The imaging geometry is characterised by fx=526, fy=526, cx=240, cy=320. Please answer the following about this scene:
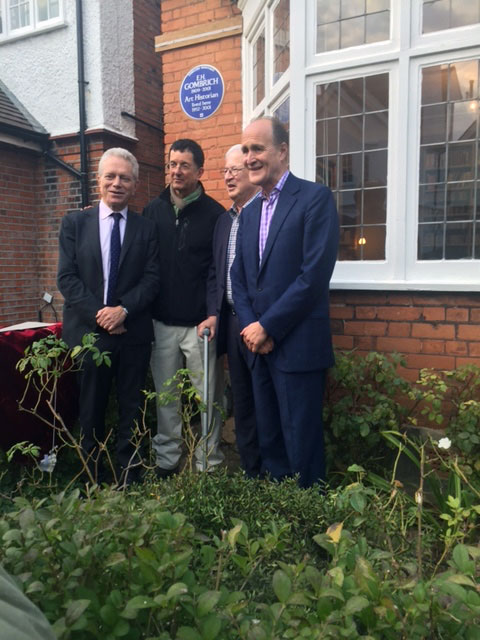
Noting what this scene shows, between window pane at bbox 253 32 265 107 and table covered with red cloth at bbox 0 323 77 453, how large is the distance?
2.91m

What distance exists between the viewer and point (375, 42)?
3.49m

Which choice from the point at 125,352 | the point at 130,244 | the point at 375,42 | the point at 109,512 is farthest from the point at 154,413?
the point at 375,42

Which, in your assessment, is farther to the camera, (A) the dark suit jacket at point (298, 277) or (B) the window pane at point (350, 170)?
(B) the window pane at point (350, 170)


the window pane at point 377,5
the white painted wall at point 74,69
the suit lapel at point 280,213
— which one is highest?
the white painted wall at point 74,69

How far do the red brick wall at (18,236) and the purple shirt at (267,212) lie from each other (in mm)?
5157

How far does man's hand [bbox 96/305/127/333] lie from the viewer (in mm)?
3025

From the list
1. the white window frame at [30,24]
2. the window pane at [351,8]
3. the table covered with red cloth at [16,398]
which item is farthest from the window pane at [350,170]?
the white window frame at [30,24]

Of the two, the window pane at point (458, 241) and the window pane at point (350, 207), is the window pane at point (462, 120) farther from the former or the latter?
the window pane at point (350, 207)

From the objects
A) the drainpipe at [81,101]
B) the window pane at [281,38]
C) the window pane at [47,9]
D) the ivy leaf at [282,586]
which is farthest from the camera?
the window pane at [47,9]

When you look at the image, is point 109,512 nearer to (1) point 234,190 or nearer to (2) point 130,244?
(2) point 130,244

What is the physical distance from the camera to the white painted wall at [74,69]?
6762 mm

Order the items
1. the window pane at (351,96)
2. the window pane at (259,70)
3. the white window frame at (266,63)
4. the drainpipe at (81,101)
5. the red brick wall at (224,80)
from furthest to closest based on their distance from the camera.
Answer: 1. the drainpipe at (81,101)
2. the red brick wall at (224,80)
3. the window pane at (259,70)
4. the white window frame at (266,63)
5. the window pane at (351,96)

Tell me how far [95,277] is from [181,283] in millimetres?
539

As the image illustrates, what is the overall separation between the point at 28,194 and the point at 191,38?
11.2 feet
